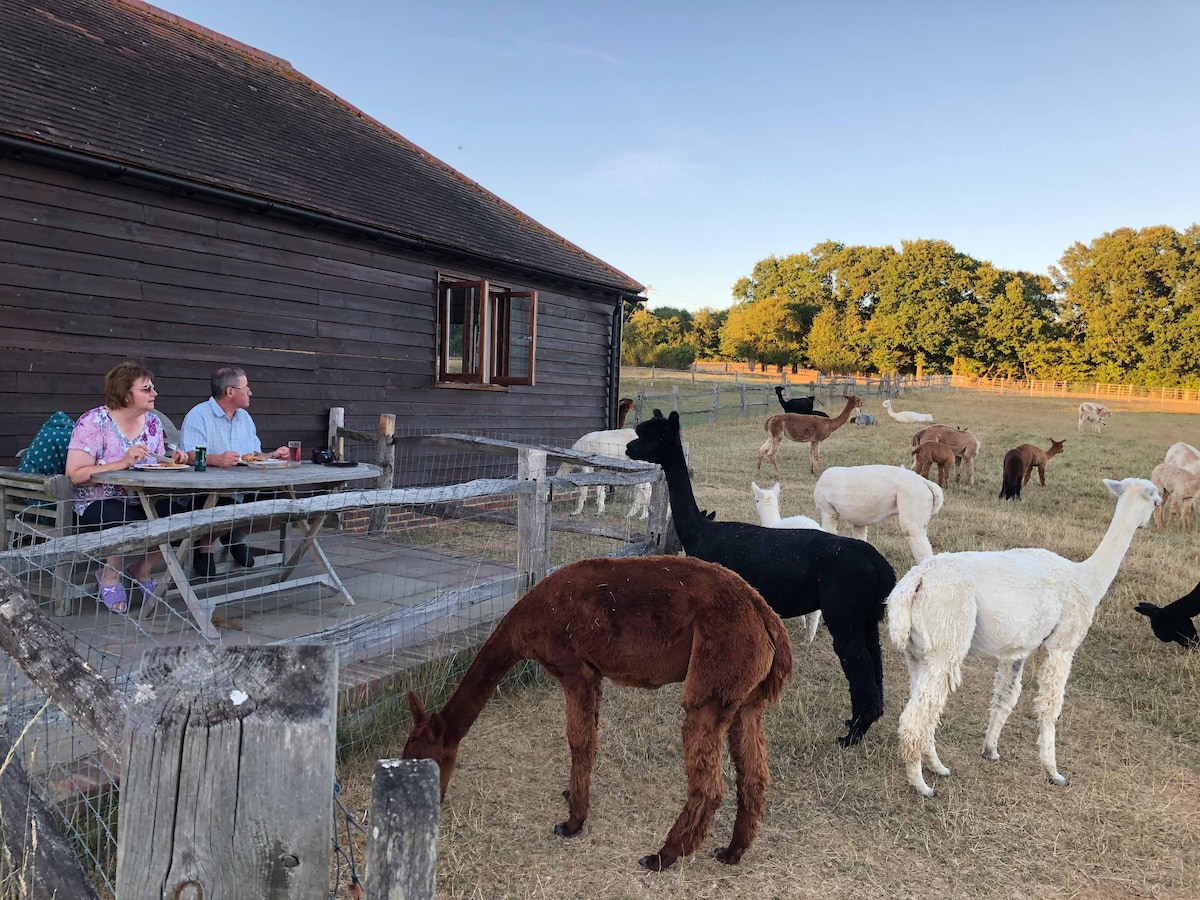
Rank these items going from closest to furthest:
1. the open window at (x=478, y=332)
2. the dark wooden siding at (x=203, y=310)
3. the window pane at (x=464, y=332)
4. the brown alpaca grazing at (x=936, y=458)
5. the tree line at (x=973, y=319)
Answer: the dark wooden siding at (x=203, y=310) < the open window at (x=478, y=332) < the window pane at (x=464, y=332) < the brown alpaca grazing at (x=936, y=458) < the tree line at (x=973, y=319)

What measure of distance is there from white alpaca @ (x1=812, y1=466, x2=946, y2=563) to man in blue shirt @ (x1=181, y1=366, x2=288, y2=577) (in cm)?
464

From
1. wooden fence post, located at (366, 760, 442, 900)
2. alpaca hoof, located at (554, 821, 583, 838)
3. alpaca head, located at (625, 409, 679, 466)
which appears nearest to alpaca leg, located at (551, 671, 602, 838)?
alpaca hoof, located at (554, 821, 583, 838)

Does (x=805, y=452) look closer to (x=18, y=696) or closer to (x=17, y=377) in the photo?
(x=17, y=377)

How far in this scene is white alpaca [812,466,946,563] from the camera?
687cm

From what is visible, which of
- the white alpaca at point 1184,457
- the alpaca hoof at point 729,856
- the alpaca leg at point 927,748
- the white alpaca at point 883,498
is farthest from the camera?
the white alpaca at point 1184,457

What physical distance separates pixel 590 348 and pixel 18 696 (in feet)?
31.3

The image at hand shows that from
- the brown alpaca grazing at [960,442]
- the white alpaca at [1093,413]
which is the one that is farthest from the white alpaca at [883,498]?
the white alpaca at [1093,413]

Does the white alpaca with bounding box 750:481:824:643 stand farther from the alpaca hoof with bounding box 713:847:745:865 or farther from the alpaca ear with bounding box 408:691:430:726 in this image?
the alpaca ear with bounding box 408:691:430:726

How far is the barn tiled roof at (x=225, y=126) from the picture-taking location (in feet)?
20.8

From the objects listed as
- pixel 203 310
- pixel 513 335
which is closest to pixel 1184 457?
pixel 513 335

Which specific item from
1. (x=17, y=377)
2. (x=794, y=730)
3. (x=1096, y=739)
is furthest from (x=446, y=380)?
(x=1096, y=739)

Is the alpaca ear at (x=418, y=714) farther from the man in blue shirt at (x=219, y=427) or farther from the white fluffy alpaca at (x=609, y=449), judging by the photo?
the white fluffy alpaca at (x=609, y=449)

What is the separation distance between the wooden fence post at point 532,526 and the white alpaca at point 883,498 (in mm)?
3194

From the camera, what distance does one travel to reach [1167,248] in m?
46.1
